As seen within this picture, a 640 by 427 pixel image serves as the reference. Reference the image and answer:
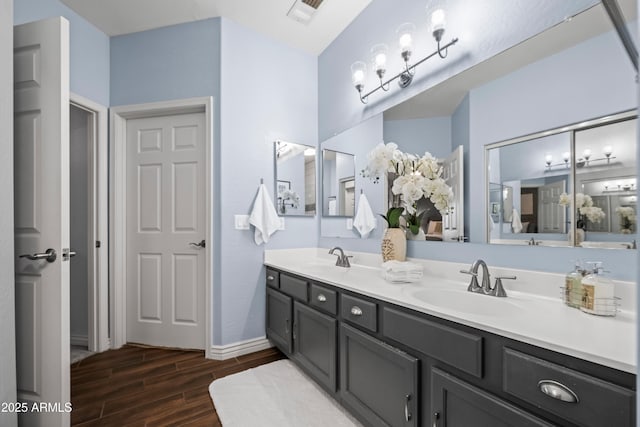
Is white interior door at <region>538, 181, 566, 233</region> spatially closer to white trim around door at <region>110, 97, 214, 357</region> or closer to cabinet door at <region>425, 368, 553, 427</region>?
Result: cabinet door at <region>425, 368, 553, 427</region>

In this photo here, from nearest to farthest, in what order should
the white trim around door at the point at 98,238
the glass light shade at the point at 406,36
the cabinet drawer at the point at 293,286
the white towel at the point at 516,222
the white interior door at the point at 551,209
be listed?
the white interior door at the point at 551,209
the white towel at the point at 516,222
the glass light shade at the point at 406,36
the cabinet drawer at the point at 293,286
the white trim around door at the point at 98,238

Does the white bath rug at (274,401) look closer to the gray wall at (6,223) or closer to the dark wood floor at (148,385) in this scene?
the dark wood floor at (148,385)

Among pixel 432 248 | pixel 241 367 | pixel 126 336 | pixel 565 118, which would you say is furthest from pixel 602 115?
pixel 126 336

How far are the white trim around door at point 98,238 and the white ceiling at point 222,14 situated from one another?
0.71 metres

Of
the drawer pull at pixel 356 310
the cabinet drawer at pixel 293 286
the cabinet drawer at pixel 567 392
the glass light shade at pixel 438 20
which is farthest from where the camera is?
the cabinet drawer at pixel 293 286

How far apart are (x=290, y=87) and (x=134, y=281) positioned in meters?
2.30

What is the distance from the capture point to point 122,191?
262cm

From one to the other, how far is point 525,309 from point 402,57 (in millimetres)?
1590

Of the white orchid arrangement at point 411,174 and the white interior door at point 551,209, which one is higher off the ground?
the white orchid arrangement at point 411,174

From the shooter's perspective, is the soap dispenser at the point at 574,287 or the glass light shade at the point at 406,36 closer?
the soap dispenser at the point at 574,287

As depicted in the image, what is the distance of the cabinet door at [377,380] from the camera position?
1.18m

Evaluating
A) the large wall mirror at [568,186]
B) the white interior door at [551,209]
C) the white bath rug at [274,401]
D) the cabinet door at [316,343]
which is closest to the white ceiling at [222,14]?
the large wall mirror at [568,186]

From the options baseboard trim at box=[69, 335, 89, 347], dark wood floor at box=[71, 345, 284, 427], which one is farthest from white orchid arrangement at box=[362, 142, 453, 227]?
baseboard trim at box=[69, 335, 89, 347]

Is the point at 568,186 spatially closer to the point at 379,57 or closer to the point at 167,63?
the point at 379,57
